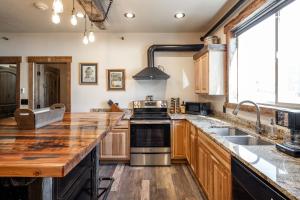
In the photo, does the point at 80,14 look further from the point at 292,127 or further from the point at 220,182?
the point at 292,127

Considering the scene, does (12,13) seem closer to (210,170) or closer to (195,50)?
(195,50)

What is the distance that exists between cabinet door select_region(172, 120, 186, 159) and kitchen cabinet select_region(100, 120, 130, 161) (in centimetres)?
85

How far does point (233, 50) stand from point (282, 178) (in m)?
2.64

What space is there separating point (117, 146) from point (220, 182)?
2447 mm

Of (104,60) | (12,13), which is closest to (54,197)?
(12,13)

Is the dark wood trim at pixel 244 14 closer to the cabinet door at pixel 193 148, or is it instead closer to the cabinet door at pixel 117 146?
the cabinet door at pixel 193 148

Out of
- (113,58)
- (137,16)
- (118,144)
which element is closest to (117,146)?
(118,144)

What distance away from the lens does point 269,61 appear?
8.68 ft

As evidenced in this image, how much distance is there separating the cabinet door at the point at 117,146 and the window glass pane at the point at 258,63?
6.92ft

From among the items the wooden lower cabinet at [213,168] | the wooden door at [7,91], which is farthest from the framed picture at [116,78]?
the wooden door at [7,91]

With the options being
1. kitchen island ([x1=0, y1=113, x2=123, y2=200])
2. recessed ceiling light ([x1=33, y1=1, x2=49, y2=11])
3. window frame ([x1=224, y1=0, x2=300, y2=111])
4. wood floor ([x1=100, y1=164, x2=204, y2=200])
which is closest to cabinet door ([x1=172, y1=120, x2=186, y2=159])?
wood floor ([x1=100, y1=164, x2=204, y2=200])

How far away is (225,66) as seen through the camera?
358 cm

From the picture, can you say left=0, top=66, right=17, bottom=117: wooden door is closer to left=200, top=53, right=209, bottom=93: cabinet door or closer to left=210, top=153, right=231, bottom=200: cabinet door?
left=200, top=53, right=209, bottom=93: cabinet door

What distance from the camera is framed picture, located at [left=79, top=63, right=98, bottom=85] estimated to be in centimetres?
486
